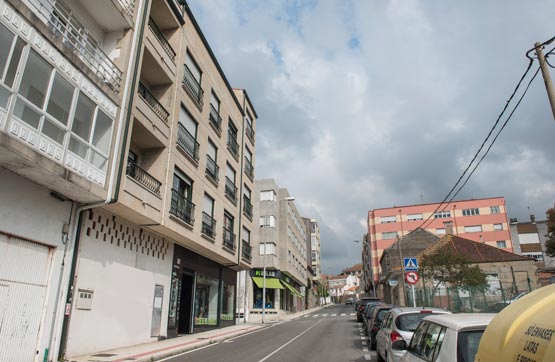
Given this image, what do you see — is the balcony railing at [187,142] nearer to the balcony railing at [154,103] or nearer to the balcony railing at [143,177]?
the balcony railing at [154,103]

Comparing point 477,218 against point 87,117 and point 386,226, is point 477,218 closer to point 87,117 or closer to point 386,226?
point 386,226

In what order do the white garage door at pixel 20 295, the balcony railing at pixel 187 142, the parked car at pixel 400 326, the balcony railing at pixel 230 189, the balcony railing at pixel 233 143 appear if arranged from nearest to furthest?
the parked car at pixel 400 326, the white garage door at pixel 20 295, the balcony railing at pixel 187 142, the balcony railing at pixel 230 189, the balcony railing at pixel 233 143

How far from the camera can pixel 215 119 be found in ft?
77.9

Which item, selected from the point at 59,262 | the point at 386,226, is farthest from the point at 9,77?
the point at 386,226

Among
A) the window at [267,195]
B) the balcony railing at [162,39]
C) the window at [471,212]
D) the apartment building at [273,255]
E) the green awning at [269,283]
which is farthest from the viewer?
the window at [471,212]

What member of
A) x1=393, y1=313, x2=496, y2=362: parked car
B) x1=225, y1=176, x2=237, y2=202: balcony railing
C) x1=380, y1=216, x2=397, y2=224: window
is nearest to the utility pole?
x1=393, y1=313, x2=496, y2=362: parked car

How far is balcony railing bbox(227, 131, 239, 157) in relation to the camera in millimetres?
26184

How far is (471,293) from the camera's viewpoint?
2356 cm

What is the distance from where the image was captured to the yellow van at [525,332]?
206 cm

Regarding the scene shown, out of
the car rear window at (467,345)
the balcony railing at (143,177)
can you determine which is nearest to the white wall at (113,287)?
the balcony railing at (143,177)

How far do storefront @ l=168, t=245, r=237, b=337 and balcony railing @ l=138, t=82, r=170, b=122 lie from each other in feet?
20.8

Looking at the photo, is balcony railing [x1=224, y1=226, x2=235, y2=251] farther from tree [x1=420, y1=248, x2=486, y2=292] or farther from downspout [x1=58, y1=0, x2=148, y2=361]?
tree [x1=420, y1=248, x2=486, y2=292]

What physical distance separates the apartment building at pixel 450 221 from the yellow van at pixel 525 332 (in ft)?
214

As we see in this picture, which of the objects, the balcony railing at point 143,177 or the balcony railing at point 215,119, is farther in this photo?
the balcony railing at point 215,119
